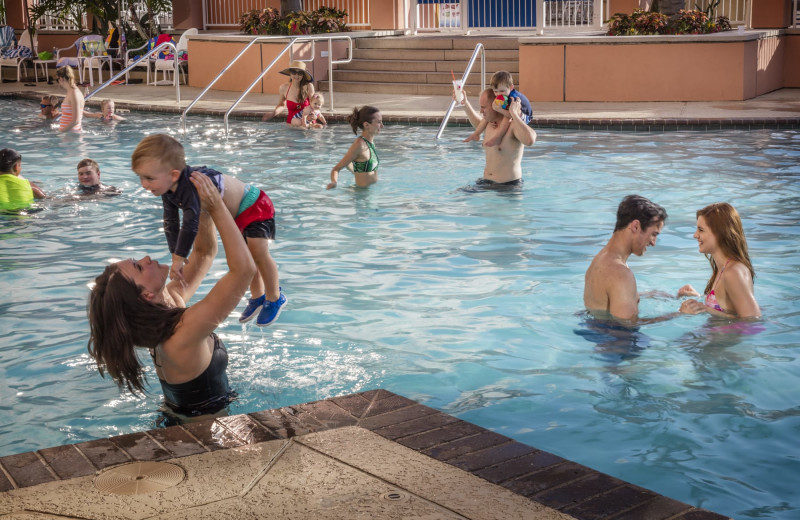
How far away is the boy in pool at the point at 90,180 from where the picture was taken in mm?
10109

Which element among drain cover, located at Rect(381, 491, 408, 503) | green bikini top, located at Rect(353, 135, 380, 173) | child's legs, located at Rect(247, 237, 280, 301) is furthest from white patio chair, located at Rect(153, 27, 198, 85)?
drain cover, located at Rect(381, 491, 408, 503)

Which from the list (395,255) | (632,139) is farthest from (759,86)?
(395,255)

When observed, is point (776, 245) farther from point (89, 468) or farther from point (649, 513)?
point (89, 468)

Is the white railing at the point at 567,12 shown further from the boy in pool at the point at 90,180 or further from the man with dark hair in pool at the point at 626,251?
the man with dark hair in pool at the point at 626,251

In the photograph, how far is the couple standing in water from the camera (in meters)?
5.30

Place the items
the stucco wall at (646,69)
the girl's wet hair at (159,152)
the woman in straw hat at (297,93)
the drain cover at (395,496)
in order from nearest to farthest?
1. the drain cover at (395,496)
2. the girl's wet hair at (159,152)
3. the woman in straw hat at (297,93)
4. the stucco wall at (646,69)

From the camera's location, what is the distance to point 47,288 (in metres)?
7.23

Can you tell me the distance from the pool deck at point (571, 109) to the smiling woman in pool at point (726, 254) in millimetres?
8831

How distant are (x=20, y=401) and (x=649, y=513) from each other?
3714 mm

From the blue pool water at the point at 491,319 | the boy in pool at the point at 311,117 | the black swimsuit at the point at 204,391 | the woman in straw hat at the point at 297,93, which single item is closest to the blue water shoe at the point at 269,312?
the blue pool water at the point at 491,319

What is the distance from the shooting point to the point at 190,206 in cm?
425

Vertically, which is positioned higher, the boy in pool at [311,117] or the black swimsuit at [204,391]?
the boy in pool at [311,117]

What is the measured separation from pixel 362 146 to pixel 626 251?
494 centimetres

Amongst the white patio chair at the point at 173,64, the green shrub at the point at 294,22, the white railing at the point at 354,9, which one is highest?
the white railing at the point at 354,9
